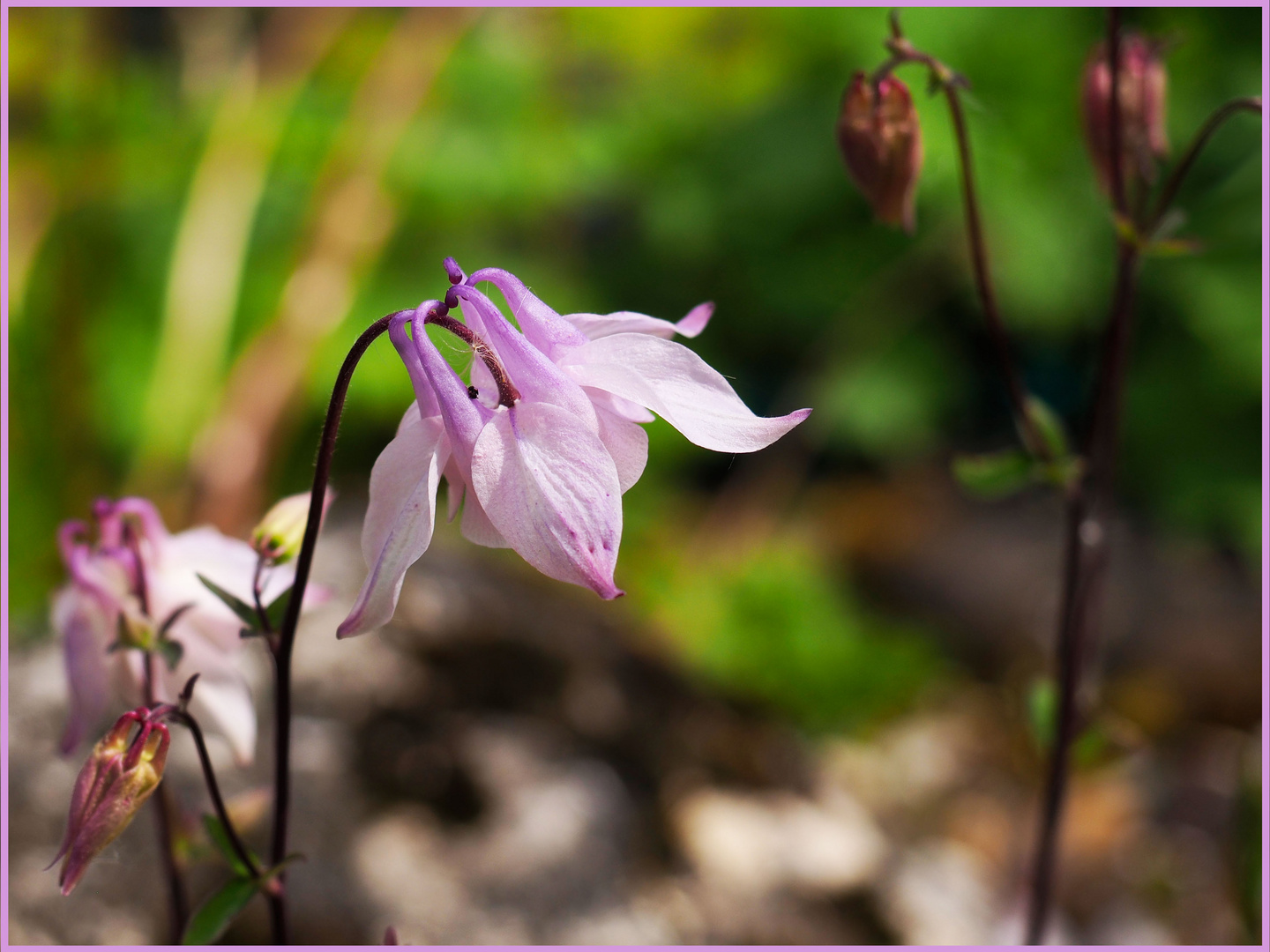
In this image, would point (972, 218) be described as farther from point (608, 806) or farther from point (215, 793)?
point (608, 806)

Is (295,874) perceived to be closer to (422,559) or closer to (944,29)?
(422,559)

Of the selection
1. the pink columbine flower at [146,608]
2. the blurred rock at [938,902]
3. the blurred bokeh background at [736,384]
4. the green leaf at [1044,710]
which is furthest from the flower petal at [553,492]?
the blurred rock at [938,902]

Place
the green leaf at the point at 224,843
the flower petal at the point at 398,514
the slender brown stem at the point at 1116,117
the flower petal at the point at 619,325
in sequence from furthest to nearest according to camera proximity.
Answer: the slender brown stem at the point at 1116,117, the green leaf at the point at 224,843, the flower petal at the point at 619,325, the flower petal at the point at 398,514

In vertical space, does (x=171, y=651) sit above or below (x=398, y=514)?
below

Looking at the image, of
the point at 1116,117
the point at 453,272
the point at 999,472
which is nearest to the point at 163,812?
the point at 453,272

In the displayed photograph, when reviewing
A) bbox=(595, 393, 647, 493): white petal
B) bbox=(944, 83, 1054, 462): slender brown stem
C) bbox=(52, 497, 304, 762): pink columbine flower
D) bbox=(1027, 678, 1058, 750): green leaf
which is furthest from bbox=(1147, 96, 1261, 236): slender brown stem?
bbox=(52, 497, 304, 762): pink columbine flower

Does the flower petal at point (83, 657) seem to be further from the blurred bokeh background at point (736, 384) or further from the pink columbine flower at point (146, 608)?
the blurred bokeh background at point (736, 384)
